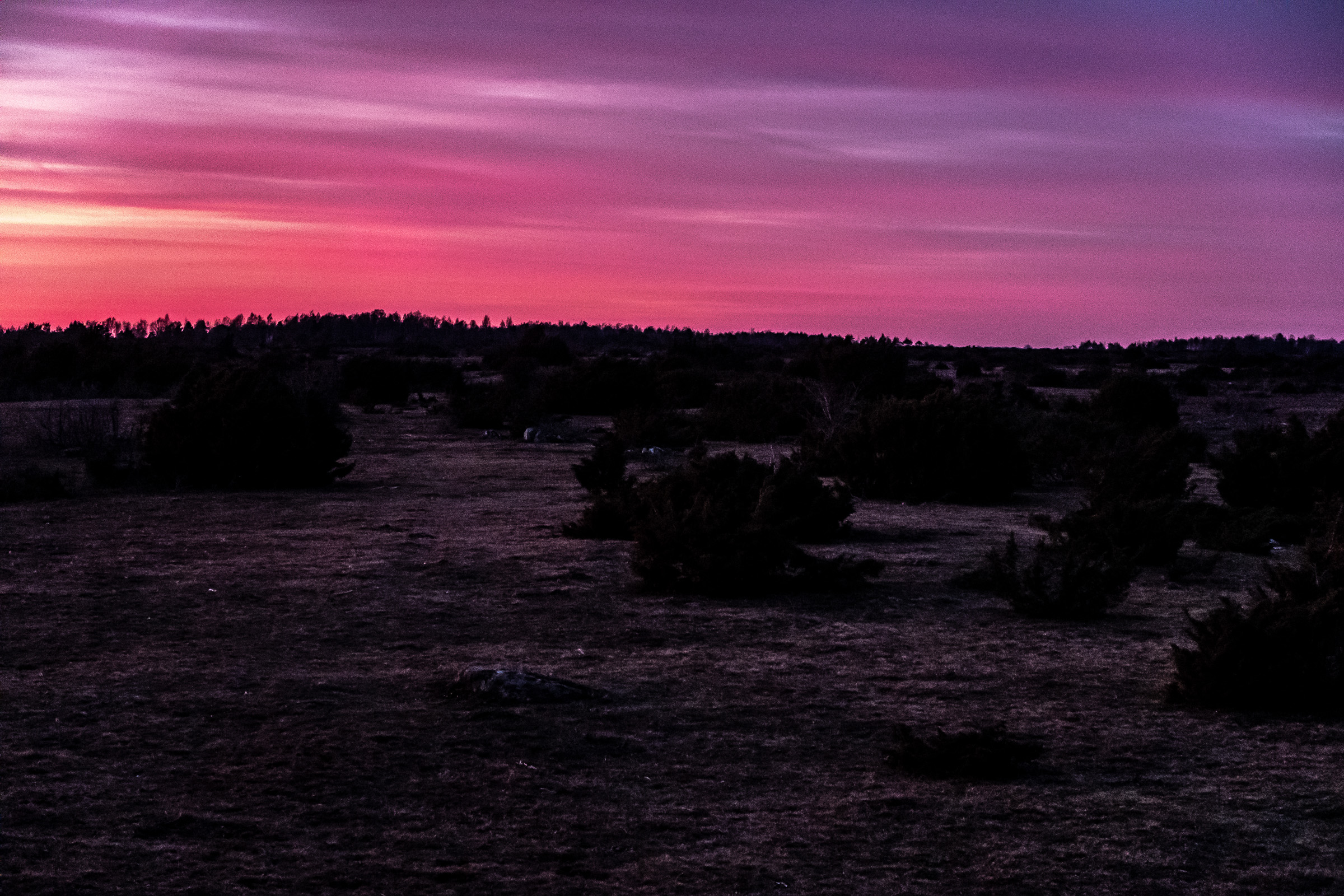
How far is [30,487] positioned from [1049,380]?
1889 inches

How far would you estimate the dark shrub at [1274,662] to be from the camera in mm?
8562

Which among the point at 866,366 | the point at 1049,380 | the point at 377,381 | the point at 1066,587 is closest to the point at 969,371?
the point at 1049,380

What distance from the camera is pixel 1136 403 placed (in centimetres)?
3416

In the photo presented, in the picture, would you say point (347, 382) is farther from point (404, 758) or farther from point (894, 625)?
point (404, 758)

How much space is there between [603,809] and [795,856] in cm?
106

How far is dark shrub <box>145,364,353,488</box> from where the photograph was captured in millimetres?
22125

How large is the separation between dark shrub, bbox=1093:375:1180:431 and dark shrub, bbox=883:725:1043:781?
26.9m

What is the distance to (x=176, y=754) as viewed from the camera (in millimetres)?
7266

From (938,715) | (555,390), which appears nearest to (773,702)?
(938,715)

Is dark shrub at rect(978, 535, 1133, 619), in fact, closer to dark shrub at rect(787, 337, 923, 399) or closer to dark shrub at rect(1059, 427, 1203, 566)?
dark shrub at rect(1059, 427, 1203, 566)

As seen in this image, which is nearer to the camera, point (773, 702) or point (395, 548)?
point (773, 702)

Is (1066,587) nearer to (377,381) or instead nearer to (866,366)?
(866,366)

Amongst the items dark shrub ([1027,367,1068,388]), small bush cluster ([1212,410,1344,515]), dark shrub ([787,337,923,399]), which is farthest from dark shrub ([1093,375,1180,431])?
dark shrub ([1027,367,1068,388])

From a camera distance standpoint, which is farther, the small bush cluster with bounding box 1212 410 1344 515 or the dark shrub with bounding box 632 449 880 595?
the small bush cluster with bounding box 1212 410 1344 515
